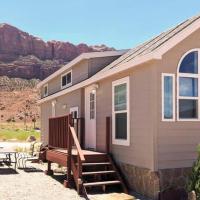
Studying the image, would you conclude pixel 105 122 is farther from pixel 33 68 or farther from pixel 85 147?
pixel 33 68

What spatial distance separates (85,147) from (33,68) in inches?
3643

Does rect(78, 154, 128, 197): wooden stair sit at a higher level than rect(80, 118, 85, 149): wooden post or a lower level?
lower

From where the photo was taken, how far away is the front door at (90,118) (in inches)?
552

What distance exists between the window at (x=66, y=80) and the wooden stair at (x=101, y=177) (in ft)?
23.6

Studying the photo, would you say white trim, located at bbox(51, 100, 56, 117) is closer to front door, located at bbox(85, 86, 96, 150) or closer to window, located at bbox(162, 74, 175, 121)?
front door, located at bbox(85, 86, 96, 150)

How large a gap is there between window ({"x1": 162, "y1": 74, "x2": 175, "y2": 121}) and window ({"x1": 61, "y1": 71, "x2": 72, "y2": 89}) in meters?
8.87

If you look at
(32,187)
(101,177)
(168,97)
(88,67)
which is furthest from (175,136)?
Result: (88,67)

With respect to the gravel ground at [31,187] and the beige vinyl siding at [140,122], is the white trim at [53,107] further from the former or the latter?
the beige vinyl siding at [140,122]

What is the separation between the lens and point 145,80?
1020 cm

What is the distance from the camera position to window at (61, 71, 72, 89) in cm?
1853

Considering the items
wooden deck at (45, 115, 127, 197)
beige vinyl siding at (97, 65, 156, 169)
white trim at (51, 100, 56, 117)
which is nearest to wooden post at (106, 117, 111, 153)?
wooden deck at (45, 115, 127, 197)

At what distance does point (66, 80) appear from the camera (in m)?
19.3

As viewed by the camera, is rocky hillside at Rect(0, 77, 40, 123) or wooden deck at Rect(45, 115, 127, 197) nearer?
wooden deck at Rect(45, 115, 127, 197)

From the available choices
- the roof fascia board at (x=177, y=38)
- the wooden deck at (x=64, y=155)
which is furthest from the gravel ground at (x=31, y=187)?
the roof fascia board at (x=177, y=38)
